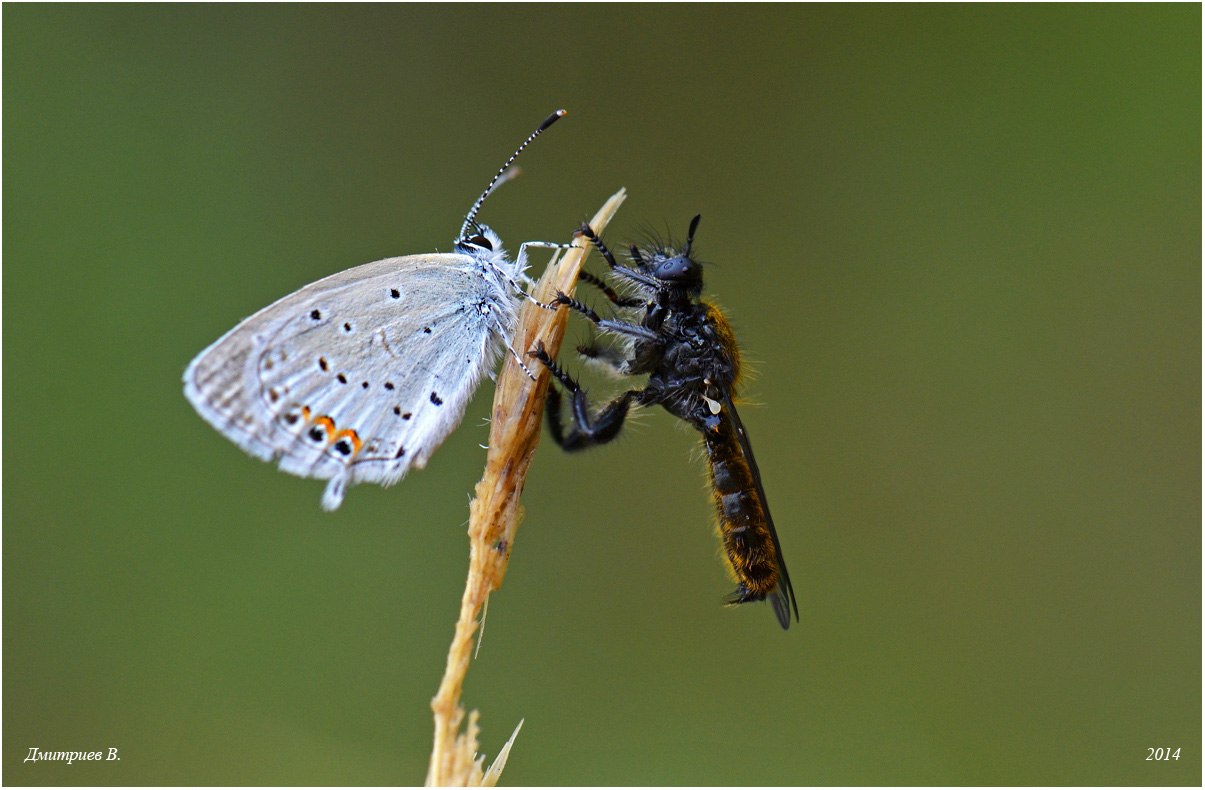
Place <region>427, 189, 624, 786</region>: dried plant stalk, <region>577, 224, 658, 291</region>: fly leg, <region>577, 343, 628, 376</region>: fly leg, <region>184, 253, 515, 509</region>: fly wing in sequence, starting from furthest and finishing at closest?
<region>577, 343, 628, 376</region>: fly leg → <region>577, 224, 658, 291</region>: fly leg → <region>184, 253, 515, 509</region>: fly wing → <region>427, 189, 624, 786</region>: dried plant stalk

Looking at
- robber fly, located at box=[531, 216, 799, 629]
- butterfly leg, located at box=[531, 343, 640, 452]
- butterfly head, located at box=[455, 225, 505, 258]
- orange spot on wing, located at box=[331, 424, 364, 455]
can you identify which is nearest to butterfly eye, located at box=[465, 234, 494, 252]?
butterfly head, located at box=[455, 225, 505, 258]

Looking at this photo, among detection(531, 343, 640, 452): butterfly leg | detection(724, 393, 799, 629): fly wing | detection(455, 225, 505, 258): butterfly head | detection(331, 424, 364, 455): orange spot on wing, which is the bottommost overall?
detection(724, 393, 799, 629): fly wing

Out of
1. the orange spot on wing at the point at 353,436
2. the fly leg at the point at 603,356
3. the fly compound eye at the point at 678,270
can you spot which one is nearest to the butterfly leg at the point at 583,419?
the fly leg at the point at 603,356

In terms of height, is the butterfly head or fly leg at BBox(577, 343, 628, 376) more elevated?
the butterfly head

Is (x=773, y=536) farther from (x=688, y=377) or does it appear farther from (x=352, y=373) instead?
(x=352, y=373)

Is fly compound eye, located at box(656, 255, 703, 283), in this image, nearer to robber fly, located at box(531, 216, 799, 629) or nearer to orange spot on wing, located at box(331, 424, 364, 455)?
robber fly, located at box(531, 216, 799, 629)

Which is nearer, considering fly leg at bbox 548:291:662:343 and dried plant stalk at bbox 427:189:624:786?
dried plant stalk at bbox 427:189:624:786
